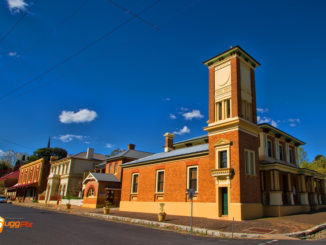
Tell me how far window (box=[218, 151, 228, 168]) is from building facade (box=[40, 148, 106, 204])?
32.2m

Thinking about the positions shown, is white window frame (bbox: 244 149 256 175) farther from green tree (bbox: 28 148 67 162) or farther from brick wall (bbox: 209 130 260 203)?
green tree (bbox: 28 148 67 162)

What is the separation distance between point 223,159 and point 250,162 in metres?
2.23

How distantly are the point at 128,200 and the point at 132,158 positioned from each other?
9.53 metres

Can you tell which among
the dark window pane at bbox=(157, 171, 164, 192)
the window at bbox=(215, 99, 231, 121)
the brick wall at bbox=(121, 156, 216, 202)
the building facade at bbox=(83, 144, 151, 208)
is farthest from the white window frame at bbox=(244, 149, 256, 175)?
the building facade at bbox=(83, 144, 151, 208)

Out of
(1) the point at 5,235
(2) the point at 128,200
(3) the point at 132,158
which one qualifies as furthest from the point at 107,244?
(3) the point at 132,158

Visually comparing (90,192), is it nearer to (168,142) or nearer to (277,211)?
(168,142)

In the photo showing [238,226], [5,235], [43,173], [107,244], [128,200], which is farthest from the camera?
[43,173]

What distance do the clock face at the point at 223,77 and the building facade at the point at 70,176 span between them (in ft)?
110

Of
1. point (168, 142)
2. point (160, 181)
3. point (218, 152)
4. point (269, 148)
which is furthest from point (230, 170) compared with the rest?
point (168, 142)

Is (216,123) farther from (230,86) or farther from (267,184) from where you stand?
A: (267,184)

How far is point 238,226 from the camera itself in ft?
48.5

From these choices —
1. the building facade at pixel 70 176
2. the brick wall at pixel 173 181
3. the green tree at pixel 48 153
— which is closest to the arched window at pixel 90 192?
the brick wall at pixel 173 181

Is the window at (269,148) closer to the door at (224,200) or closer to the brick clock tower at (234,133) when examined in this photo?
the brick clock tower at (234,133)

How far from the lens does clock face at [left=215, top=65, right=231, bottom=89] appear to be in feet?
70.9
